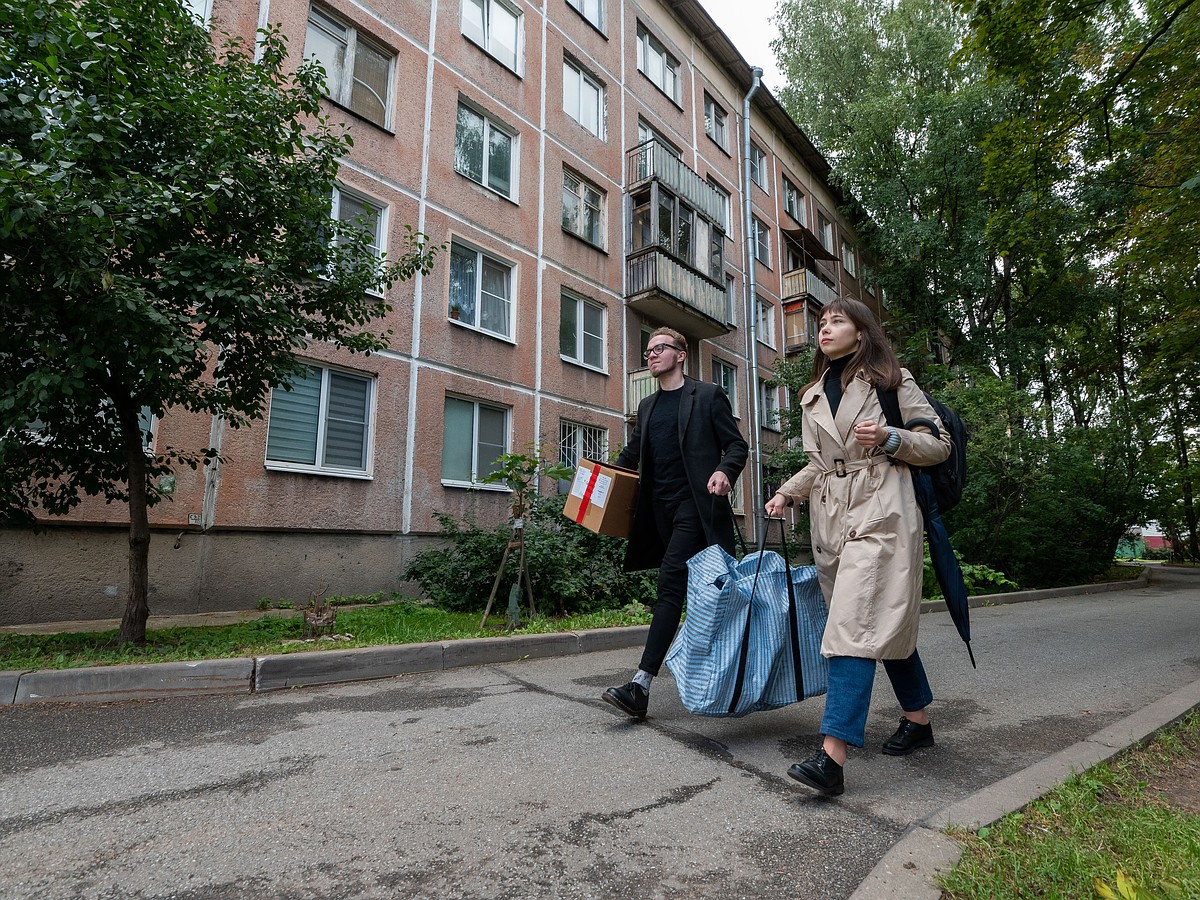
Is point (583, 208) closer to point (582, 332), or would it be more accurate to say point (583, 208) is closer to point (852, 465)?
point (582, 332)

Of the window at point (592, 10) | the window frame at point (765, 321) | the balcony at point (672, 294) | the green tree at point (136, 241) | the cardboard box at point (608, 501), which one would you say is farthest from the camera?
the window frame at point (765, 321)

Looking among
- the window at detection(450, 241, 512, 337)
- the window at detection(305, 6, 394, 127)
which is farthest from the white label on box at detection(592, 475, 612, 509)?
the window at detection(305, 6, 394, 127)

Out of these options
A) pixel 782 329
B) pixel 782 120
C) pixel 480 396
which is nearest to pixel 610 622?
pixel 480 396

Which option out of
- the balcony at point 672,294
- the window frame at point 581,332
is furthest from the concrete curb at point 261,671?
the balcony at point 672,294

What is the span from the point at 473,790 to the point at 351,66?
41.2 ft

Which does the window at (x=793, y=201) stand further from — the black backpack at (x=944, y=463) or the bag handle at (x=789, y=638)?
the bag handle at (x=789, y=638)

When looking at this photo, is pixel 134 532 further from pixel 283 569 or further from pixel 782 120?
pixel 782 120

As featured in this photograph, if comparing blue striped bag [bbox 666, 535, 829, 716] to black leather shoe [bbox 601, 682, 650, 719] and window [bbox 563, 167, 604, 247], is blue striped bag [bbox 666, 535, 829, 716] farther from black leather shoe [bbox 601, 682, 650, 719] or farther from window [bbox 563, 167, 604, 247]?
window [bbox 563, 167, 604, 247]

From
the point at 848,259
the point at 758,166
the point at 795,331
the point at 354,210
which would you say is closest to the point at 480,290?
the point at 354,210

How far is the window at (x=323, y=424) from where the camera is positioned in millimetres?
9961

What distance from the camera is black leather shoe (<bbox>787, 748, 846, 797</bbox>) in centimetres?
256

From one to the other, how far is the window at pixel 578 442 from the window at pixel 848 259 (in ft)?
61.5

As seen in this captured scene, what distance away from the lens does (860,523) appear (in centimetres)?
278

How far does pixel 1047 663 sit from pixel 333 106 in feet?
39.2
